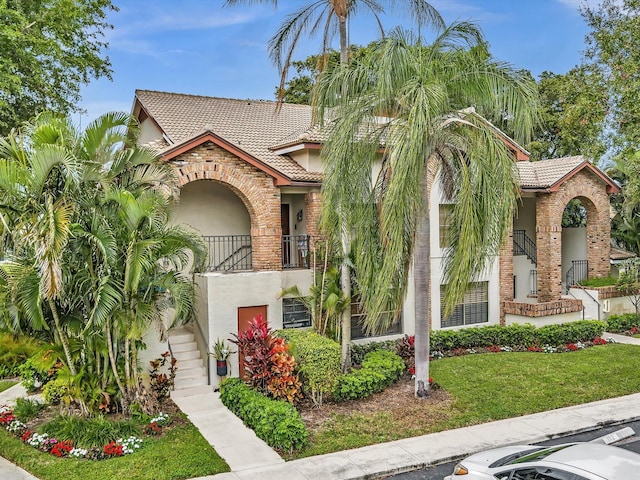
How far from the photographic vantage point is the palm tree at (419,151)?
1132cm

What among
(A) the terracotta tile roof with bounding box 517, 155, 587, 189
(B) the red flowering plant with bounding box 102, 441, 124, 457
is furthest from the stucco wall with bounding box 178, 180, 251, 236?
(A) the terracotta tile roof with bounding box 517, 155, 587, 189

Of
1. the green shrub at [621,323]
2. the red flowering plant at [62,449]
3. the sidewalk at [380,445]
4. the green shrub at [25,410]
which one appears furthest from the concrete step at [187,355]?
the green shrub at [621,323]

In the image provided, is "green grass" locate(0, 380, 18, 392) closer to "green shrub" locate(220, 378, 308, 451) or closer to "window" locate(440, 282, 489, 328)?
"green shrub" locate(220, 378, 308, 451)

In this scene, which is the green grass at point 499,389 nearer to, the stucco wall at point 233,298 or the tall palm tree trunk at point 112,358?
the stucco wall at point 233,298

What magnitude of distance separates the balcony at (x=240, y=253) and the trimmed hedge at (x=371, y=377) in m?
3.92

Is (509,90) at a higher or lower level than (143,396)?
higher

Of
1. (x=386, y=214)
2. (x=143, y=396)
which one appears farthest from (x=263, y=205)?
(x=143, y=396)

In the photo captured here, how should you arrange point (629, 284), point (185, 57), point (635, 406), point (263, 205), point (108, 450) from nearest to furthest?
point (108, 450)
point (635, 406)
point (263, 205)
point (629, 284)
point (185, 57)

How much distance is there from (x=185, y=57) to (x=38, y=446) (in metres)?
19.8

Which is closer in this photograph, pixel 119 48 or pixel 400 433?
pixel 400 433

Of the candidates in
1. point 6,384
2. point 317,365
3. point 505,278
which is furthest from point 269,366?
point 505,278

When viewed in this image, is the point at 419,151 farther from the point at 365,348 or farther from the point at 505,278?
the point at 505,278

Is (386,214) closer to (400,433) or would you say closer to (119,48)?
(400,433)

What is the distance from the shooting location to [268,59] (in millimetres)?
14648
